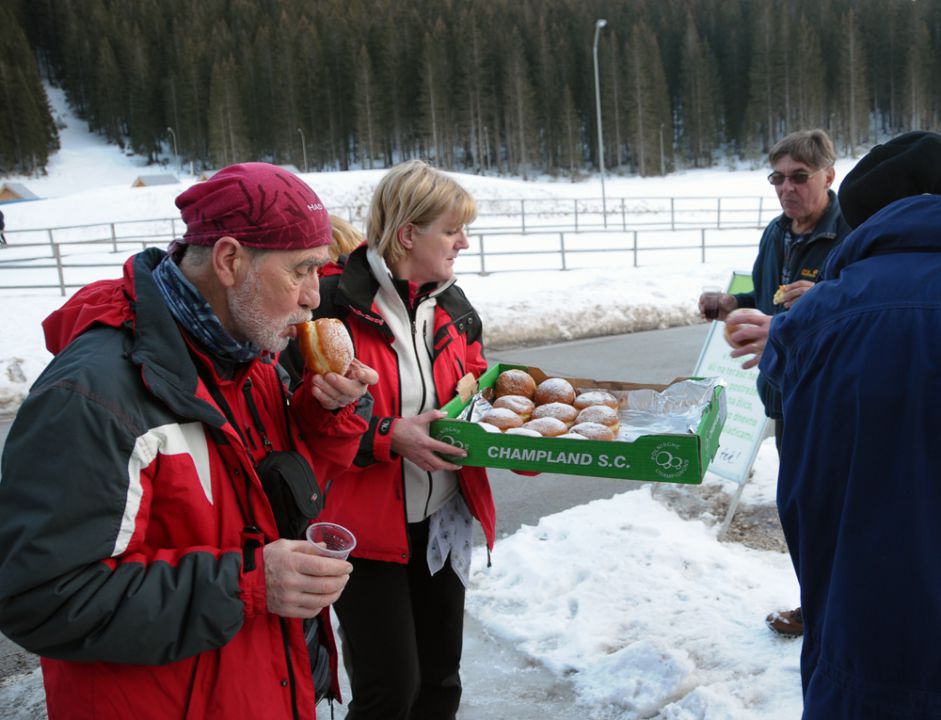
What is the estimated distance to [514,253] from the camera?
1698cm

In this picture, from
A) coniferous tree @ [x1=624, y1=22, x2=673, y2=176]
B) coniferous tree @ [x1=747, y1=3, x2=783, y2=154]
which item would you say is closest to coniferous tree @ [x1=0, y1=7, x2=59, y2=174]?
coniferous tree @ [x1=624, y1=22, x2=673, y2=176]

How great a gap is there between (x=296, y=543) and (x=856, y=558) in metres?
1.09

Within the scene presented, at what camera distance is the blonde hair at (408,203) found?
2498 mm


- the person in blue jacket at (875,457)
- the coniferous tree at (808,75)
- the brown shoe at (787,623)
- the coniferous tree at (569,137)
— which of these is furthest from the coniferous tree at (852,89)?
the person in blue jacket at (875,457)

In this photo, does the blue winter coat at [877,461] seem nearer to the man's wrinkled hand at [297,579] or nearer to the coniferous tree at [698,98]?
the man's wrinkled hand at [297,579]

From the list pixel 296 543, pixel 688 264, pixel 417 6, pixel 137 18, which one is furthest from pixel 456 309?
pixel 137 18

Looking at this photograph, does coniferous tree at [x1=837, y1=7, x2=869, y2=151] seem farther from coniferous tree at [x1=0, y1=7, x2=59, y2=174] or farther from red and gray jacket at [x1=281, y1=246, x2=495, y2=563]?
red and gray jacket at [x1=281, y1=246, x2=495, y2=563]

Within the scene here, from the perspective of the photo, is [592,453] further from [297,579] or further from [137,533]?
[137,533]

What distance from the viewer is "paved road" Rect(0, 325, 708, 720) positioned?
3232 millimetres

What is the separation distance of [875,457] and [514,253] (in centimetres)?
1576

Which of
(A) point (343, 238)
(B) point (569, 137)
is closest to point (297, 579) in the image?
(A) point (343, 238)

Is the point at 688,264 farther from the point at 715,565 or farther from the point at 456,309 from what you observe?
the point at 456,309

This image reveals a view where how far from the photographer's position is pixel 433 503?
8.29 ft

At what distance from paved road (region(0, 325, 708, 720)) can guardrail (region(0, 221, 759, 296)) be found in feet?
12.7
